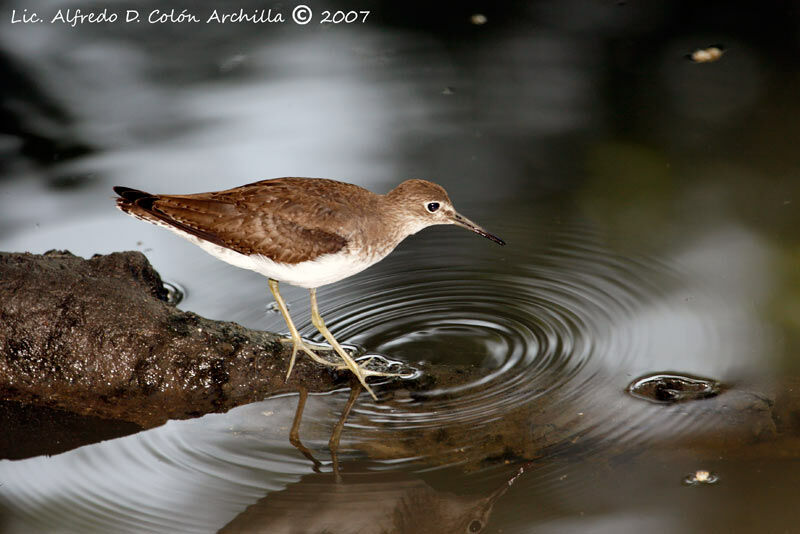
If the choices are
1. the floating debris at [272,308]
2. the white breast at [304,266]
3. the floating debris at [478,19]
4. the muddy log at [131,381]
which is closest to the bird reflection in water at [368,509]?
the muddy log at [131,381]

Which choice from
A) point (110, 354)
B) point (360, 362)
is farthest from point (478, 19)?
point (110, 354)

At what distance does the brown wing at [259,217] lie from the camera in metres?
5.41

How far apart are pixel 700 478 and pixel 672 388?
784mm

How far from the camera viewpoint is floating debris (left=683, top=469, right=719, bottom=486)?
476 centimetres

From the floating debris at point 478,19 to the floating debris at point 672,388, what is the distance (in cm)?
551

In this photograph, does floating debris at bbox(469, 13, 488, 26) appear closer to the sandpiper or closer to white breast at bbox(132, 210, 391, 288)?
the sandpiper

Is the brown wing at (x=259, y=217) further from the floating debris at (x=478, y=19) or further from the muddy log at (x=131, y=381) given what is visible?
the floating debris at (x=478, y=19)

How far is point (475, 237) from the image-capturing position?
7332 millimetres

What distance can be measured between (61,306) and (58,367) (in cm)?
35

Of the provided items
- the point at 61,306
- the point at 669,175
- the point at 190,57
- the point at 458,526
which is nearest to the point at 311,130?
the point at 190,57

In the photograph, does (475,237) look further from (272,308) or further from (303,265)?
(303,265)

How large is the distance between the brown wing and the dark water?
89cm

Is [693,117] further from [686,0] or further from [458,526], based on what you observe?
[458,526]

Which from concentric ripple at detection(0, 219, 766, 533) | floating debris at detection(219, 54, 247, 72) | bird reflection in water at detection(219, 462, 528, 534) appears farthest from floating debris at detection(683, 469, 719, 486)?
floating debris at detection(219, 54, 247, 72)
